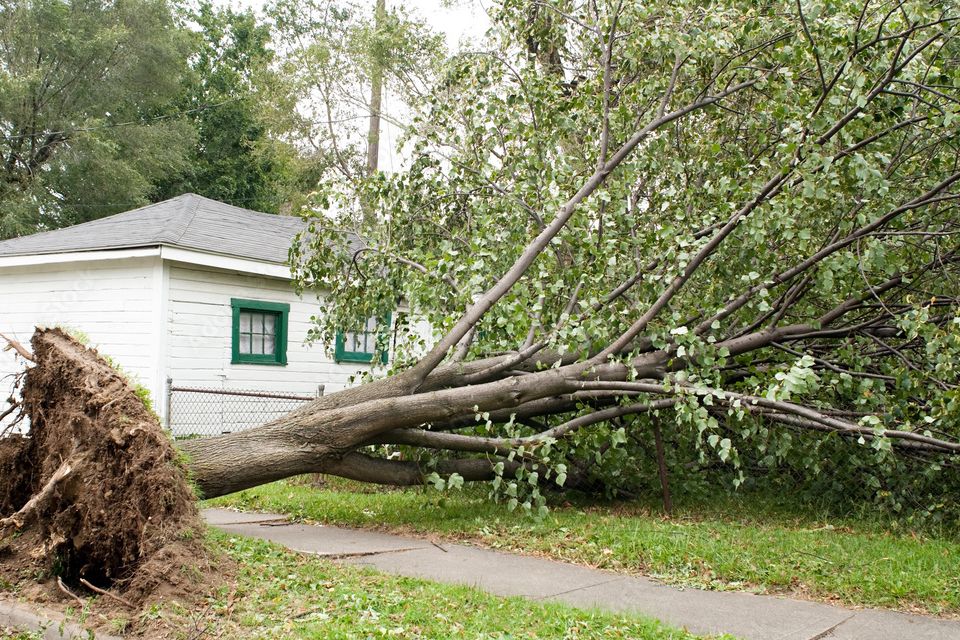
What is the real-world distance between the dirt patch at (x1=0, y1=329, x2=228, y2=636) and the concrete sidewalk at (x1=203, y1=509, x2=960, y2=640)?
55.3 inches

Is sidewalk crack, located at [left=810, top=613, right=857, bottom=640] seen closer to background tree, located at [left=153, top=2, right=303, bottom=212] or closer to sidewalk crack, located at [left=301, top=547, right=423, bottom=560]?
sidewalk crack, located at [left=301, top=547, right=423, bottom=560]

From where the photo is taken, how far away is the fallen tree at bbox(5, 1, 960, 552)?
21.4 ft

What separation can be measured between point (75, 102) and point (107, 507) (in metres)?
25.1

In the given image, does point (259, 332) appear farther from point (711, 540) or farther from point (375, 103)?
point (375, 103)

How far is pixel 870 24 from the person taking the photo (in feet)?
21.6

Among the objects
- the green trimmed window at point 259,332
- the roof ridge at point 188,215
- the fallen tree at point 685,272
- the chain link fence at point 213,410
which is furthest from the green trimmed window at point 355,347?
the fallen tree at point 685,272

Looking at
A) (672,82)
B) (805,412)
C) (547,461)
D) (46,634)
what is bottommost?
(46,634)

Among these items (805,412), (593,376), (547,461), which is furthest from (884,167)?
(547,461)

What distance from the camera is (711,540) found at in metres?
6.36

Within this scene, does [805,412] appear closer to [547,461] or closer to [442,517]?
[547,461]

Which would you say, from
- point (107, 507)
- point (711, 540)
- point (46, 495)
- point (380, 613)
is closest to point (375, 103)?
point (711, 540)

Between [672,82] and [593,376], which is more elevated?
[672,82]

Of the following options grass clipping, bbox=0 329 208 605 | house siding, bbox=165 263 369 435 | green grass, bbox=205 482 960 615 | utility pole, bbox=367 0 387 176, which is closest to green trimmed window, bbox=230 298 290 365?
house siding, bbox=165 263 369 435

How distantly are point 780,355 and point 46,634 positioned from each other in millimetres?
6012
